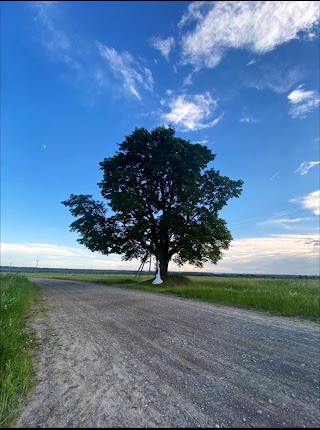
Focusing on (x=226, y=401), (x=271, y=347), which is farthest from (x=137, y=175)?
(x=226, y=401)

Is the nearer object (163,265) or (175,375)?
(175,375)

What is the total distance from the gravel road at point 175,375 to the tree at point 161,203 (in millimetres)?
16666

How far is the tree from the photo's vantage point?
2386 cm

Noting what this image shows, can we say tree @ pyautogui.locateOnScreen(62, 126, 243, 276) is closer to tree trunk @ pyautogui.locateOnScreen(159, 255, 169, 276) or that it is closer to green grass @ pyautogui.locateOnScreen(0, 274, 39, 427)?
tree trunk @ pyautogui.locateOnScreen(159, 255, 169, 276)

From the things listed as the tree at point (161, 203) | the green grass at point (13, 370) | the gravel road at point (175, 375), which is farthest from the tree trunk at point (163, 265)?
the green grass at point (13, 370)

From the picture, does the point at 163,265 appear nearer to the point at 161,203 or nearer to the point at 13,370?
the point at 161,203

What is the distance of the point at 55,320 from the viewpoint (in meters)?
8.10

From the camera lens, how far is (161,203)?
25078 mm

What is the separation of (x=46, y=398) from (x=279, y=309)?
8670 mm

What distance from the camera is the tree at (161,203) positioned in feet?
78.3

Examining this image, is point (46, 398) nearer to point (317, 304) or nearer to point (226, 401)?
point (226, 401)

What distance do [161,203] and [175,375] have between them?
21.4m

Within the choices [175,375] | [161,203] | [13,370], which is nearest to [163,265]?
[161,203]

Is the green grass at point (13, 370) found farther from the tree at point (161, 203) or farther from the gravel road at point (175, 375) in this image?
the tree at point (161, 203)
